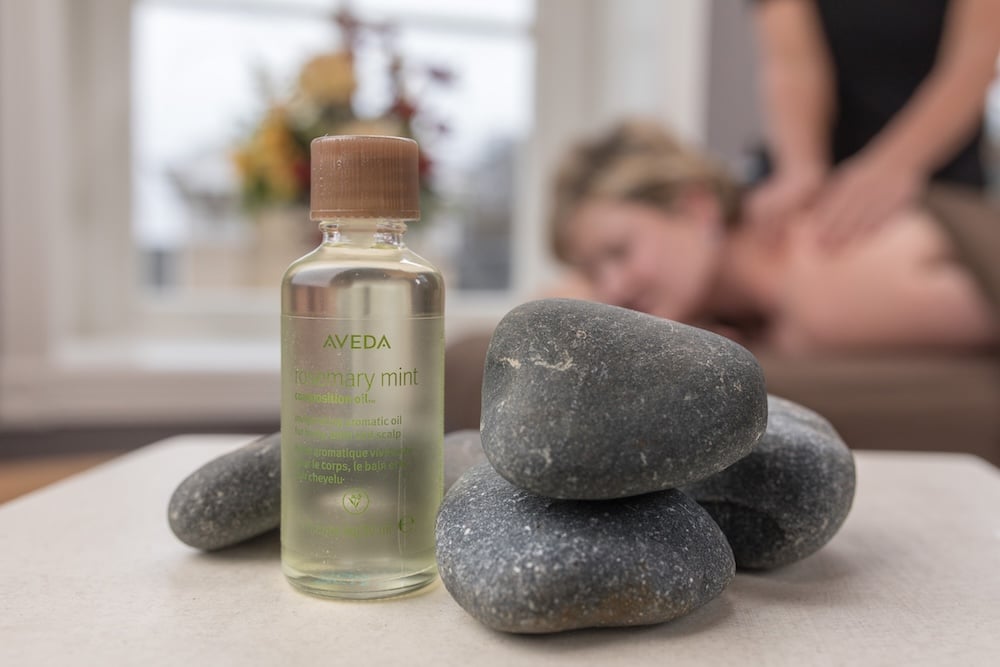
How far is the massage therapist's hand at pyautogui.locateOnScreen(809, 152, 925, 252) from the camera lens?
144cm

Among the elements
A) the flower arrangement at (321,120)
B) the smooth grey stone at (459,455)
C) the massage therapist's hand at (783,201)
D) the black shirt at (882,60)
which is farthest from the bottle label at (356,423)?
the black shirt at (882,60)

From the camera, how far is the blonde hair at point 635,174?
1.57 meters

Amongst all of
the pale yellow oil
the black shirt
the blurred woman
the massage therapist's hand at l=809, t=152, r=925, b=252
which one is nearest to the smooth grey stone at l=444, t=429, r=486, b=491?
the pale yellow oil

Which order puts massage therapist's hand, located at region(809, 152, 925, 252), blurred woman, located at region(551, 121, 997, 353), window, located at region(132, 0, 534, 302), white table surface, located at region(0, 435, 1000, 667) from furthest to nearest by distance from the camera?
window, located at region(132, 0, 534, 302)
massage therapist's hand, located at region(809, 152, 925, 252)
blurred woman, located at region(551, 121, 997, 353)
white table surface, located at region(0, 435, 1000, 667)

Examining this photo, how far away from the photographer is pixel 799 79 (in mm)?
1812

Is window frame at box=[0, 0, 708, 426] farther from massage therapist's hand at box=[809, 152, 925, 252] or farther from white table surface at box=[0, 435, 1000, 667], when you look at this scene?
white table surface at box=[0, 435, 1000, 667]

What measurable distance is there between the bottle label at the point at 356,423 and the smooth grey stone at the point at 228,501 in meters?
0.07

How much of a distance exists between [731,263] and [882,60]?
21.2 inches

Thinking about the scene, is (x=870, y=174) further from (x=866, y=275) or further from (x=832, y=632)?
(x=832, y=632)

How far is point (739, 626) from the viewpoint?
0.43 m

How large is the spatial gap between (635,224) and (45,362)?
4.02 ft

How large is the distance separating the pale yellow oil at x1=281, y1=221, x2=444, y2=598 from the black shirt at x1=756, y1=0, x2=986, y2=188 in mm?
1539

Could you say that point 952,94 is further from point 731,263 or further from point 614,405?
point 614,405

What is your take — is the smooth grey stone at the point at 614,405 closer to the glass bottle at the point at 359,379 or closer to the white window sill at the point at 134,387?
the glass bottle at the point at 359,379
